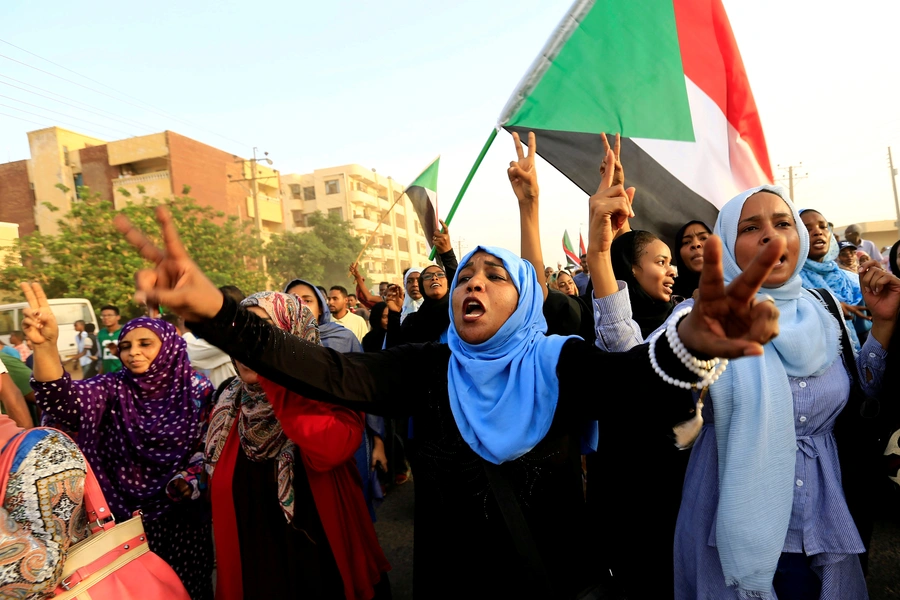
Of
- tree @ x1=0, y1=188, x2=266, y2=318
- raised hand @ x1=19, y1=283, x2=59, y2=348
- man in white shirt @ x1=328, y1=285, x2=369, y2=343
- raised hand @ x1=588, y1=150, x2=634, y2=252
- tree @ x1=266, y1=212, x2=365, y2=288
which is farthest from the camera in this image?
tree @ x1=266, y1=212, x2=365, y2=288

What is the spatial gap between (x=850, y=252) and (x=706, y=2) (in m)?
3.78

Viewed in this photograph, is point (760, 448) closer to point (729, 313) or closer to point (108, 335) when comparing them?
point (729, 313)

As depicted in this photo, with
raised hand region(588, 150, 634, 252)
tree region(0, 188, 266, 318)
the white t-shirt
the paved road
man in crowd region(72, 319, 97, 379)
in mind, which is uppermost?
tree region(0, 188, 266, 318)

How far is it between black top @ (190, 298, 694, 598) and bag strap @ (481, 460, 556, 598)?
0.09ft

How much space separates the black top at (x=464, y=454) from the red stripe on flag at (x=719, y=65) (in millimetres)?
2496

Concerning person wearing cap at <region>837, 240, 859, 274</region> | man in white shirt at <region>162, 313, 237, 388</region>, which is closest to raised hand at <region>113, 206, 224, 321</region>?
man in white shirt at <region>162, 313, 237, 388</region>

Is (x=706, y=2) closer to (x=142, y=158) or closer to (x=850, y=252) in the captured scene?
(x=850, y=252)

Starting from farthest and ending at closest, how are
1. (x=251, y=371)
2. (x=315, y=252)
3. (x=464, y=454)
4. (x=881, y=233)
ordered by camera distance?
(x=315, y=252) < (x=881, y=233) < (x=251, y=371) < (x=464, y=454)

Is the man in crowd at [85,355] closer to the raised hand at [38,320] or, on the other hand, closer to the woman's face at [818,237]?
the raised hand at [38,320]

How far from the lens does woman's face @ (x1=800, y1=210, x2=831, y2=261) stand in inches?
142

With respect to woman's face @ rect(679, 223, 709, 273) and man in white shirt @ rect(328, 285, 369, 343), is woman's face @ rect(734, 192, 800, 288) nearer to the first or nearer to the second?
woman's face @ rect(679, 223, 709, 273)

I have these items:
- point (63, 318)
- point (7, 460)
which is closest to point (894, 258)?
point (7, 460)

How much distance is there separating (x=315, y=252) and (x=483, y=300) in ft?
113

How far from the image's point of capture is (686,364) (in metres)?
1.14
